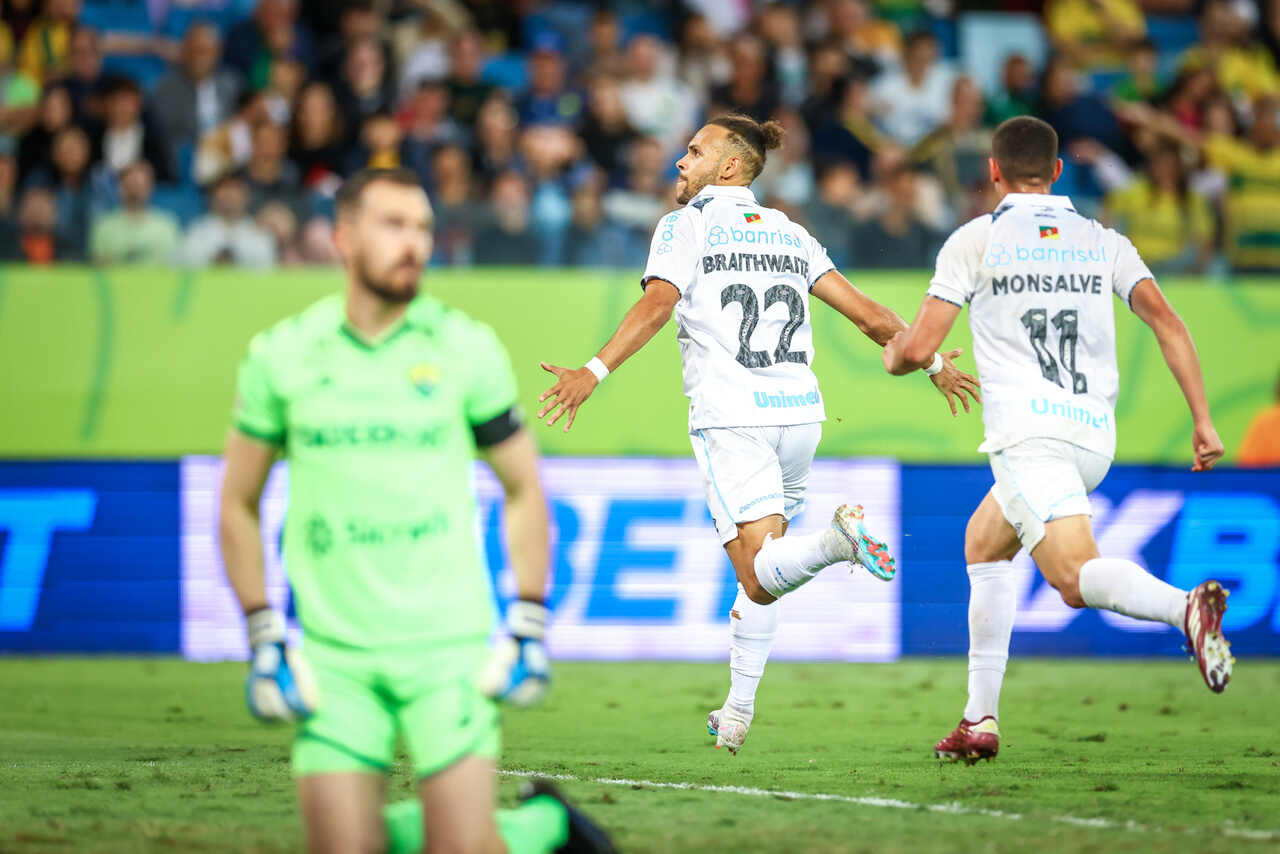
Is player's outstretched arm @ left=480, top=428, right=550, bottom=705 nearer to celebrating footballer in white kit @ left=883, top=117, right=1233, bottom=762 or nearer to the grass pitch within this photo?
the grass pitch

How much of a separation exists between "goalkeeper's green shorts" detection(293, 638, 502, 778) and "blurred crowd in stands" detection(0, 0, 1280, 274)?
789 centimetres

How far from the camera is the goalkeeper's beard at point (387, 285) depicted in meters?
4.43

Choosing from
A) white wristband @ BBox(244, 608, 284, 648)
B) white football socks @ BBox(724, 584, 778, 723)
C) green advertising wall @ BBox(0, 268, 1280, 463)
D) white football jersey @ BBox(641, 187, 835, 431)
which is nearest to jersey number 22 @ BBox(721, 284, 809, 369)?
white football jersey @ BBox(641, 187, 835, 431)

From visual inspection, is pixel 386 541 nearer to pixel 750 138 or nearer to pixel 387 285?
pixel 387 285

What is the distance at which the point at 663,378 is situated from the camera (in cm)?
1262

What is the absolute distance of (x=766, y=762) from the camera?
726cm

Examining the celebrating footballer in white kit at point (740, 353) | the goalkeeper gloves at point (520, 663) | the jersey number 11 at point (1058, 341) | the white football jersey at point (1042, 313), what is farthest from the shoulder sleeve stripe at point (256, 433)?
the jersey number 11 at point (1058, 341)

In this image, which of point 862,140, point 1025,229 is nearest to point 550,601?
point 862,140

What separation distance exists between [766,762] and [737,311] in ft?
6.17

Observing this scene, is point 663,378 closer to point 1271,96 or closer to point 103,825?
point 1271,96

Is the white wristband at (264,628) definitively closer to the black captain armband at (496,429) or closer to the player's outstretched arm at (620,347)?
the black captain armband at (496,429)

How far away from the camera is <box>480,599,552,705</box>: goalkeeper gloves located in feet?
14.3

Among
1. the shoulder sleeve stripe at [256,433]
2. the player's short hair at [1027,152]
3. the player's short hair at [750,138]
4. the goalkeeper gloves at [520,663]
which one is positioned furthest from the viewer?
the player's short hair at [750,138]

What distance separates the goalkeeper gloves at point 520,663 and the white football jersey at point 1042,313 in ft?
9.07
